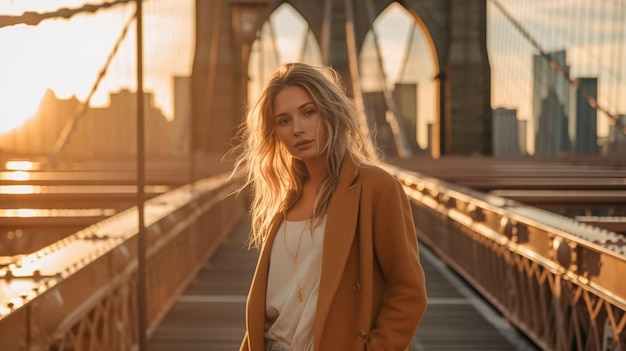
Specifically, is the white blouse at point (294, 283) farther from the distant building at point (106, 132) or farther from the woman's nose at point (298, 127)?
the distant building at point (106, 132)

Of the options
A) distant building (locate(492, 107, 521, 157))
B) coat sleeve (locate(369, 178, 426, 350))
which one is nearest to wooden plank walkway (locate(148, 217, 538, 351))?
coat sleeve (locate(369, 178, 426, 350))

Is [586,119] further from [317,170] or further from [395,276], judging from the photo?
[395,276]

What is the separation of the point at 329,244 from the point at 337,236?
0.03 meters

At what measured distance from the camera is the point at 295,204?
2309mm

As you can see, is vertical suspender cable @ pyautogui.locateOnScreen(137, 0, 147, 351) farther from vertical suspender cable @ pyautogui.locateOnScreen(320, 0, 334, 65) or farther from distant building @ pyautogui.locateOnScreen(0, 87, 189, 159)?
vertical suspender cable @ pyautogui.locateOnScreen(320, 0, 334, 65)

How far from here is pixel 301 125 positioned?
221 centimetres

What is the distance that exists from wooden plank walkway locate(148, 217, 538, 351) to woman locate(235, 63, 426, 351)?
2.51m

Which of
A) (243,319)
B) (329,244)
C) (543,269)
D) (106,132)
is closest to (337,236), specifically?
(329,244)

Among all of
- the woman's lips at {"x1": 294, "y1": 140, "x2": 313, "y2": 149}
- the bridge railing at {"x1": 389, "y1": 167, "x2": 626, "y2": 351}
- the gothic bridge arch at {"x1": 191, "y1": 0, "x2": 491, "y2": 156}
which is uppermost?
the gothic bridge arch at {"x1": 191, "y1": 0, "x2": 491, "y2": 156}

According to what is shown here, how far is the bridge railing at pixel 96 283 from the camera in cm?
258

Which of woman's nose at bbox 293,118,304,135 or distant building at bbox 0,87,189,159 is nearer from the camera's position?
woman's nose at bbox 293,118,304,135

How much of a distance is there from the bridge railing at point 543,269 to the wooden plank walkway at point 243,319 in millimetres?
111

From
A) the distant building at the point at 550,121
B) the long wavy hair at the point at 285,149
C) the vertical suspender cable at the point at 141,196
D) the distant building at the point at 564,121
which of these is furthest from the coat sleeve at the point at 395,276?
the distant building at the point at 550,121

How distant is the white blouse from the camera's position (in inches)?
83.3
